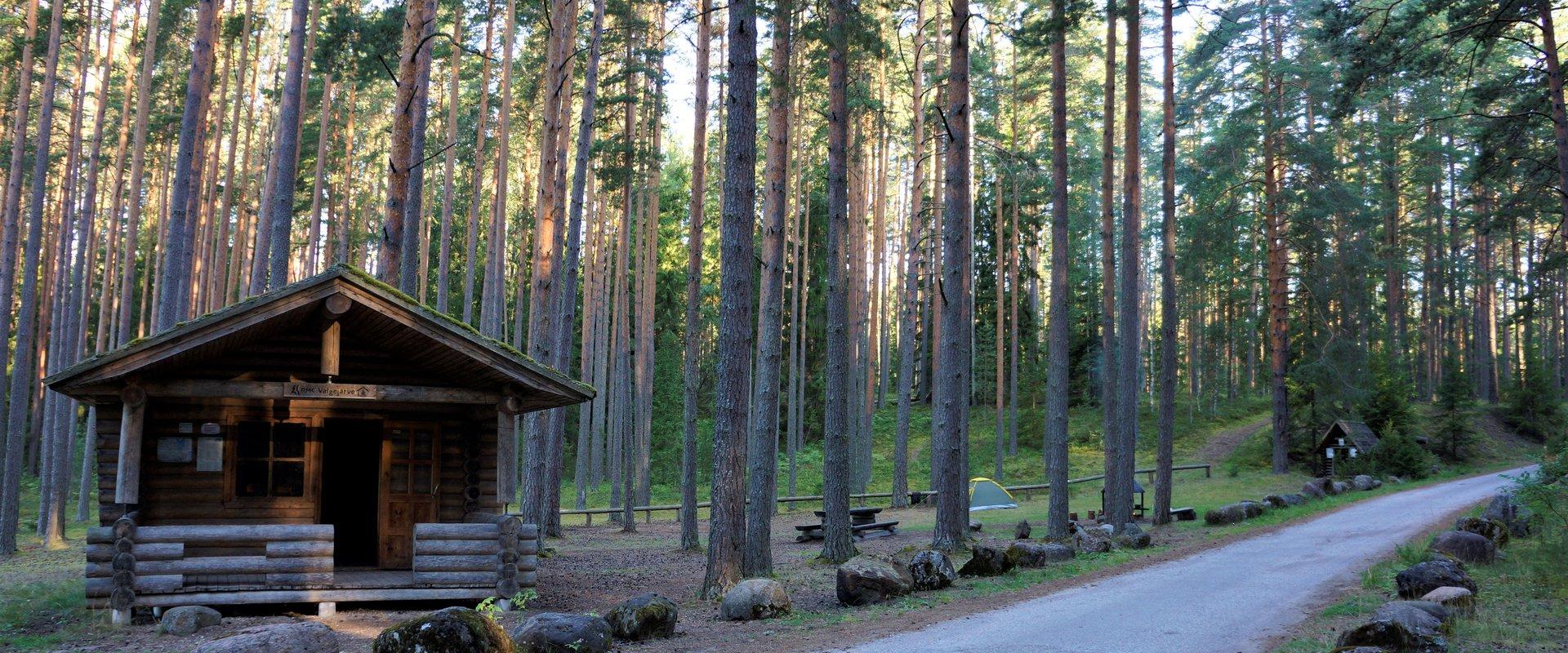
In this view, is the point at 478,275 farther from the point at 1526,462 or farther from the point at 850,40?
the point at 1526,462

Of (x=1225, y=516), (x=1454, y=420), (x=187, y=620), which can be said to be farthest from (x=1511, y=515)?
(x=1454, y=420)

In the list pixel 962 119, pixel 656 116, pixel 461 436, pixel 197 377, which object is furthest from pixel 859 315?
pixel 197 377

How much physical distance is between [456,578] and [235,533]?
240 centimetres

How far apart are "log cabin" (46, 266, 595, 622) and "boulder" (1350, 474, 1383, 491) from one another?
2652cm

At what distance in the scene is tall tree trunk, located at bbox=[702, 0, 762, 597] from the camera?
1129cm

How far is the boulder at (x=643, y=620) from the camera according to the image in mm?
8805

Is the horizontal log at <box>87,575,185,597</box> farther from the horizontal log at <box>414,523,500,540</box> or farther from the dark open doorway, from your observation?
the dark open doorway

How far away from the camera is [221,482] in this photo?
1128 centimetres

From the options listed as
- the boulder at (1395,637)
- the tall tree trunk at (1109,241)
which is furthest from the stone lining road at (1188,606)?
the tall tree trunk at (1109,241)

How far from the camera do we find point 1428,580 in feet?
32.7

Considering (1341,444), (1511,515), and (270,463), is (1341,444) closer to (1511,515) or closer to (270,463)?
(1511,515)

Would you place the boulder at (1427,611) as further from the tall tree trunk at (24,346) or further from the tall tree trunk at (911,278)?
the tall tree trunk at (24,346)

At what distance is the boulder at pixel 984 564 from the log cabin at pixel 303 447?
222 inches

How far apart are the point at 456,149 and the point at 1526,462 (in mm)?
37582
